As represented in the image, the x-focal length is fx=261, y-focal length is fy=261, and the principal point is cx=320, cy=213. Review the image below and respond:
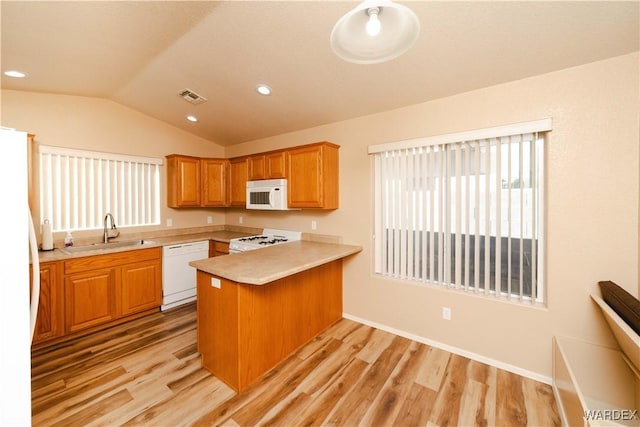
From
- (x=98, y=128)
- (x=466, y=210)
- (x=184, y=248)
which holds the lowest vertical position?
(x=184, y=248)

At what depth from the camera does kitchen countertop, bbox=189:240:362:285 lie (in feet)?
6.09

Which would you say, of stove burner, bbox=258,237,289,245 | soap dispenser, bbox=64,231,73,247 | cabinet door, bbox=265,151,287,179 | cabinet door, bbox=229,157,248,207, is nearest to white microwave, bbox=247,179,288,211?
cabinet door, bbox=265,151,287,179

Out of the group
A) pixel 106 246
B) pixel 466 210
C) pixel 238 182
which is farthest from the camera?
pixel 238 182

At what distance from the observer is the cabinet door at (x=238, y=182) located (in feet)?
12.7

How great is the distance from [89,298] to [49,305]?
296 mm

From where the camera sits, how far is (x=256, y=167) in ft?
12.1

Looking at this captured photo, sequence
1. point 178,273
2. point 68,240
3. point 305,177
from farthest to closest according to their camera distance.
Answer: point 178,273 → point 305,177 → point 68,240

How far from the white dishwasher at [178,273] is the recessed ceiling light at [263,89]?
7.25 feet

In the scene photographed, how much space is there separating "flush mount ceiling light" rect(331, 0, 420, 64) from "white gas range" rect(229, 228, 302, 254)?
243cm

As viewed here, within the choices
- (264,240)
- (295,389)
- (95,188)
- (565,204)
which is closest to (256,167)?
(264,240)

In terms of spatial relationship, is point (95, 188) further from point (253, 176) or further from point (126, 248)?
point (253, 176)

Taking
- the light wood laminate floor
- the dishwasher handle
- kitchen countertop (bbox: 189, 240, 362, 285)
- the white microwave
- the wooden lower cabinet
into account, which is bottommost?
the light wood laminate floor

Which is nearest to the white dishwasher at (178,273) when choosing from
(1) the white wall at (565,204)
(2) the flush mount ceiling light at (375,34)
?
(1) the white wall at (565,204)

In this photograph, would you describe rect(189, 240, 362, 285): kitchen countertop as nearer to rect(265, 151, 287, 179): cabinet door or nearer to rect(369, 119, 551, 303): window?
rect(369, 119, 551, 303): window
